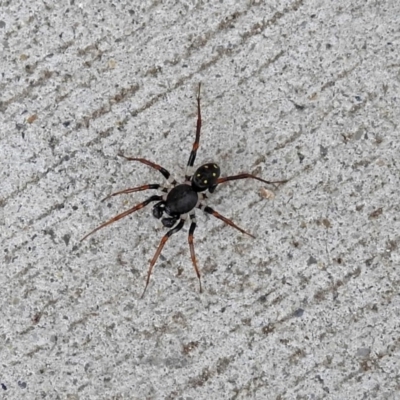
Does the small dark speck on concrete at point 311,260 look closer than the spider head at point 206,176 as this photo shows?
No

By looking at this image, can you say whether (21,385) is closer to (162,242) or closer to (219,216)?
(162,242)

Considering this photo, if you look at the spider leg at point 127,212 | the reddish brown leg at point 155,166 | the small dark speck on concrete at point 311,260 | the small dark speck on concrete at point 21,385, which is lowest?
the small dark speck on concrete at point 311,260

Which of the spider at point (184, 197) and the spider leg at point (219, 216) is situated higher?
the spider at point (184, 197)

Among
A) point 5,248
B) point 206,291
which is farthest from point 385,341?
point 5,248

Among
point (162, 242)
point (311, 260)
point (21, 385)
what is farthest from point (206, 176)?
point (21, 385)

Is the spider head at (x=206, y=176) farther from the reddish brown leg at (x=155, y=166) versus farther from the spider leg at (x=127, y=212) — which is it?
the spider leg at (x=127, y=212)

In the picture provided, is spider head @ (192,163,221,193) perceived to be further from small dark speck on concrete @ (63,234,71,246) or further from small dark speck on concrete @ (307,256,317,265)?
small dark speck on concrete @ (63,234,71,246)

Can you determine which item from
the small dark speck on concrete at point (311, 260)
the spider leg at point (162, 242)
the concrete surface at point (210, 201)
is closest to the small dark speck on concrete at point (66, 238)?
the concrete surface at point (210, 201)

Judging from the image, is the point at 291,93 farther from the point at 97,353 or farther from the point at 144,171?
Answer: the point at 97,353
